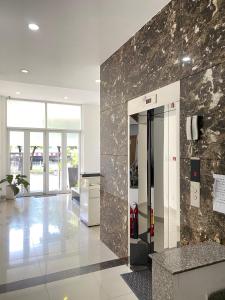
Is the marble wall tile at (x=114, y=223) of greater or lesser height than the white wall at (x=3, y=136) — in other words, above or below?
below

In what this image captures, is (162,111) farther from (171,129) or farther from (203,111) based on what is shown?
(203,111)

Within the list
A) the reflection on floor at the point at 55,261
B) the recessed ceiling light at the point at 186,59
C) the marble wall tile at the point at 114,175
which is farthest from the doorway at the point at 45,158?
the recessed ceiling light at the point at 186,59

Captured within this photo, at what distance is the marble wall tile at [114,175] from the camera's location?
338 centimetres

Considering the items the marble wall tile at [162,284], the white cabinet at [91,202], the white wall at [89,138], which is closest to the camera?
the marble wall tile at [162,284]

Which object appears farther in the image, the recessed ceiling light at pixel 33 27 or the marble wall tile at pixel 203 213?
the recessed ceiling light at pixel 33 27

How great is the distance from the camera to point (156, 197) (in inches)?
126

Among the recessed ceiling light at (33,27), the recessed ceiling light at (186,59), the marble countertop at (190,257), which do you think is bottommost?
the marble countertop at (190,257)

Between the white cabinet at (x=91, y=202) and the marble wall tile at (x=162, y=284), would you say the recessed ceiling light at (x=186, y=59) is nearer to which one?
the marble wall tile at (x=162, y=284)

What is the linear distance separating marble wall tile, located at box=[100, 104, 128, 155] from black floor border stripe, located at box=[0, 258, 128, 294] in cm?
157

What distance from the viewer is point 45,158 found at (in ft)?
28.1

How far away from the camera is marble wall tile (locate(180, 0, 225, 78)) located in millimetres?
1797

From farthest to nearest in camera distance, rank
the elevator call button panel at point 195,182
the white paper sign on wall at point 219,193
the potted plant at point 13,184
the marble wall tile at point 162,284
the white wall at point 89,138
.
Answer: the white wall at point 89,138 → the potted plant at point 13,184 → the elevator call button panel at point 195,182 → the white paper sign on wall at point 219,193 → the marble wall tile at point 162,284

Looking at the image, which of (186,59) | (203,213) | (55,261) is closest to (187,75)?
(186,59)

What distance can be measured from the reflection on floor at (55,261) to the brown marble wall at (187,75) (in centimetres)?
55
